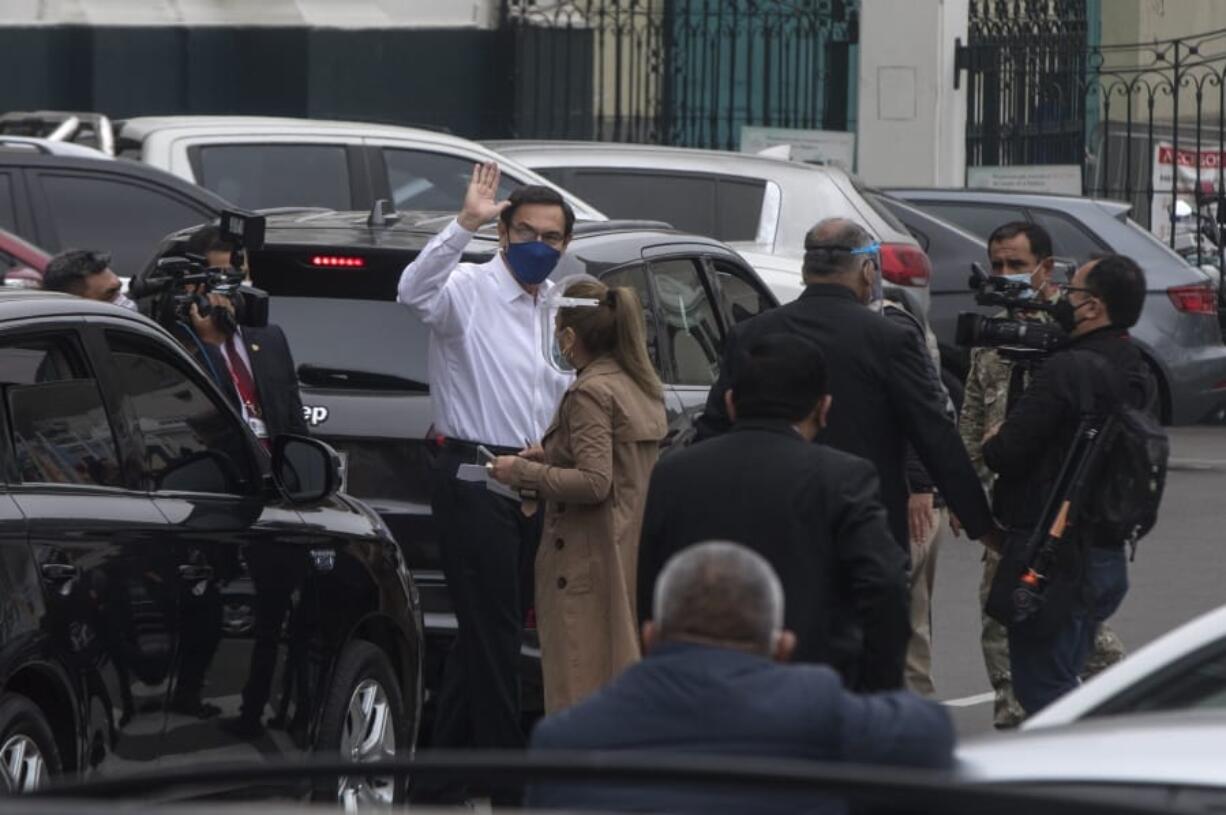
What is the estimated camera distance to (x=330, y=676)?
7.25 m

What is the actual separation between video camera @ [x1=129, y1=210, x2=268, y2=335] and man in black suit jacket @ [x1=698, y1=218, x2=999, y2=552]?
1.87 meters

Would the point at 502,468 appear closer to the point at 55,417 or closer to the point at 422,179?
the point at 55,417

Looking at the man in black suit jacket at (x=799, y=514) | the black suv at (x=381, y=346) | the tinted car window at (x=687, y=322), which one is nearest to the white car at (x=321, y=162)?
the tinted car window at (x=687, y=322)

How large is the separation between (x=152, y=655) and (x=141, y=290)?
9.59 ft

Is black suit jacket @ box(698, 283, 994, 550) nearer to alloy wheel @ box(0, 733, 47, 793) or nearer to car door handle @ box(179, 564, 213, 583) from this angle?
car door handle @ box(179, 564, 213, 583)

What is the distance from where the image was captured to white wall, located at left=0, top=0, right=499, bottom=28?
22.2 m

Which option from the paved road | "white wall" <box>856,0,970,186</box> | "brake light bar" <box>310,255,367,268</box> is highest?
"white wall" <box>856,0,970,186</box>

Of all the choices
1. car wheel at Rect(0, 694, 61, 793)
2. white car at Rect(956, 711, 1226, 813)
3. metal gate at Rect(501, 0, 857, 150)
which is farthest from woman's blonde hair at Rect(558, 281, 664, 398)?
metal gate at Rect(501, 0, 857, 150)

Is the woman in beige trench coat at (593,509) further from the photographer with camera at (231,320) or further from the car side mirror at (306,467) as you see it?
the photographer with camera at (231,320)

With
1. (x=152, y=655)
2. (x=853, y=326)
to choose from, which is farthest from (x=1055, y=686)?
(x=152, y=655)

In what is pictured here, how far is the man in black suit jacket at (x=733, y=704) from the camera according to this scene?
3930mm

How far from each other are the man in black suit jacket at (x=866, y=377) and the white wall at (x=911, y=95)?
1534cm

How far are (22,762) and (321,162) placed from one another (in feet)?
28.2

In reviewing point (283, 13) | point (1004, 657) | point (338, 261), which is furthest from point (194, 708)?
point (283, 13)
